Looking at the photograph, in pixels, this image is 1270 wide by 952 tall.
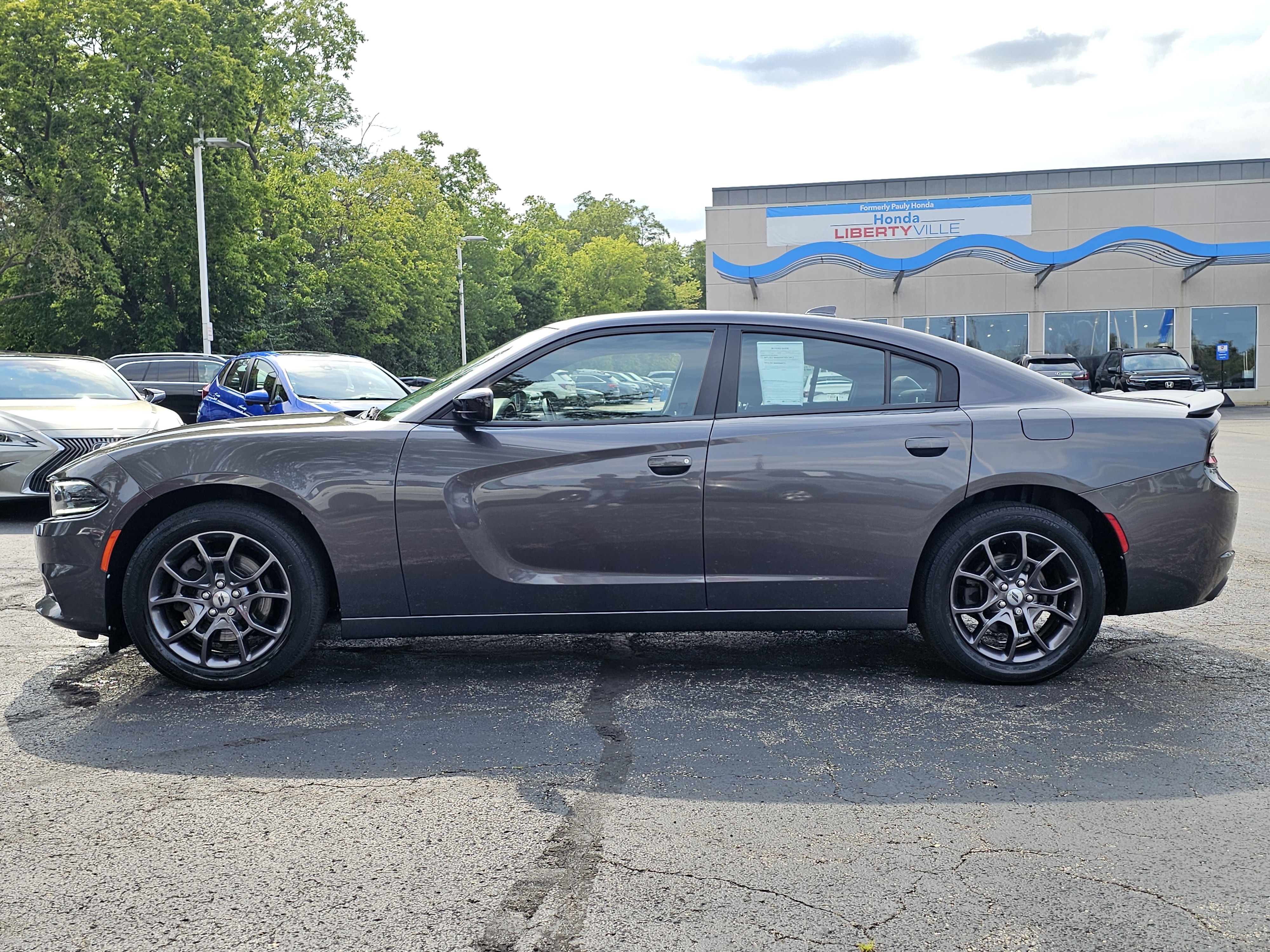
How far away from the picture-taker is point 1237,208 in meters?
36.4

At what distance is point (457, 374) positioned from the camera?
4801 millimetres

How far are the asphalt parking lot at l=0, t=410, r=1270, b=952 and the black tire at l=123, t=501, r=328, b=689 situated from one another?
0.57 feet

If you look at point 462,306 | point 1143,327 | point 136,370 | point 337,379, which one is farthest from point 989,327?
point 337,379

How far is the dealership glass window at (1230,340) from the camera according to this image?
3647 centimetres

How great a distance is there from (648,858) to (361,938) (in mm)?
771

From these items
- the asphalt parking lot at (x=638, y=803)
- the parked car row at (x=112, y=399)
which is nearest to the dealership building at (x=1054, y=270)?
the parked car row at (x=112, y=399)

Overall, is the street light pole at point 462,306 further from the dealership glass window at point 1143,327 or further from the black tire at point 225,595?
the black tire at point 225,595

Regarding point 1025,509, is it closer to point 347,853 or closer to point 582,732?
point 582,732

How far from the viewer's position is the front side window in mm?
4504

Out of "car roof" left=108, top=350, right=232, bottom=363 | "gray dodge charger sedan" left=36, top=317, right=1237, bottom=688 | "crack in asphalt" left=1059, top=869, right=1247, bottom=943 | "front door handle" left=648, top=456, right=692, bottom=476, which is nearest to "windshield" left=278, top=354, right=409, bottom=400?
"gray dodge charger sedan" left=36, top=317, right=1237, bottom=688

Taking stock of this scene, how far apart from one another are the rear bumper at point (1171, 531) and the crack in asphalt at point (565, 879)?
7.36ft

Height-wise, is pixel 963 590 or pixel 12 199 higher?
pixel 12 199

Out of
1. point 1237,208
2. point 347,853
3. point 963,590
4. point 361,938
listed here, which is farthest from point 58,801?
point 1237,208

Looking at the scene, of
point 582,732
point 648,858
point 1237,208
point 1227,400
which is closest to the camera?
point 648,858
